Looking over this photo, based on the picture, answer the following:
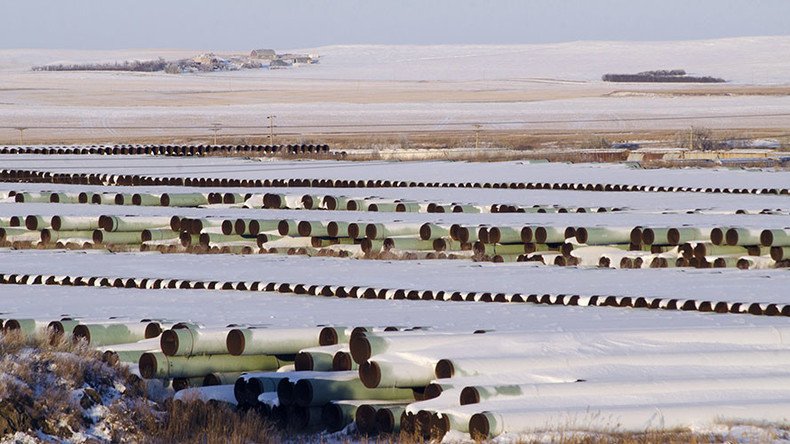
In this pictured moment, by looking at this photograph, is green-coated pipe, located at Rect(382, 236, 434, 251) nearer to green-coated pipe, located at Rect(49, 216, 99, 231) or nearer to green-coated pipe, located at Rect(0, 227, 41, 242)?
green-coated pipe, located at Rect(49, 216, 99, 231)

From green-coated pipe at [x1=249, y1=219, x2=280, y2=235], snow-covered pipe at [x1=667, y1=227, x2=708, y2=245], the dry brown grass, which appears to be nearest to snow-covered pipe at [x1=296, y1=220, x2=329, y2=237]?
green-coated pipe at [x1=249, y1=219, x2=280, y2=235]

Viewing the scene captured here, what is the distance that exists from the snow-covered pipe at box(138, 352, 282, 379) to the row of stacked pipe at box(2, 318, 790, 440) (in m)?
0.01

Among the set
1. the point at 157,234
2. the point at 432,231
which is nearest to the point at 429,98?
the point at 157,234

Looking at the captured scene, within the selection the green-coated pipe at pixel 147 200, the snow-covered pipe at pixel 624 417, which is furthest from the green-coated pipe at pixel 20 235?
the snow-covered pipe at pixel 624 417

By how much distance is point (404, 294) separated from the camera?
1527 centimetres

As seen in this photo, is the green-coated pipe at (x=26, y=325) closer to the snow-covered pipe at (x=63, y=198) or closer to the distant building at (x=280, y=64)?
the snow-covered pipe at (x=63, y=198)

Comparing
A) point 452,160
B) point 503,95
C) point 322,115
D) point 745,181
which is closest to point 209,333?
point 745,181

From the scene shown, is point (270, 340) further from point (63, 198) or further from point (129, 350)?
point (63, 198)

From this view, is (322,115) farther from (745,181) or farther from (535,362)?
(535,362)

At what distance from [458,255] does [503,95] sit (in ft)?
322

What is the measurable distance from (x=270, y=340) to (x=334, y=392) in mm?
1385

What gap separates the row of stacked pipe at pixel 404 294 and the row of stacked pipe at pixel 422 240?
4.18m

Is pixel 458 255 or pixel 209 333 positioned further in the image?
pixel 458 255

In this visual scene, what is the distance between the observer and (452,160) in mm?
41250
